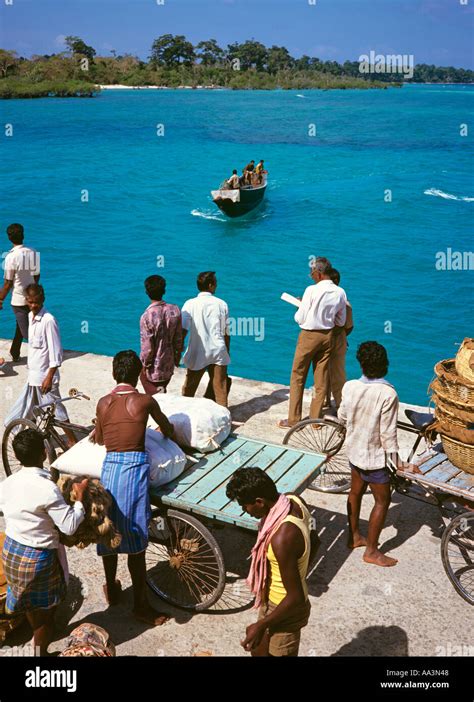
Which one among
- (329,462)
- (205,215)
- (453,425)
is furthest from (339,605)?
(205,215)

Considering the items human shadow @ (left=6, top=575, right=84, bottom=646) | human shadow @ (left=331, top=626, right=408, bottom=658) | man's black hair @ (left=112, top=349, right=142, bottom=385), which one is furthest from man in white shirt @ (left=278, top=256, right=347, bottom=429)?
human shadow @ (left=6, top=575, right=84, bottom=646)

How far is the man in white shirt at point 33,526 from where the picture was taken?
3717 millimetres

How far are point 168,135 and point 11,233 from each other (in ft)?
214

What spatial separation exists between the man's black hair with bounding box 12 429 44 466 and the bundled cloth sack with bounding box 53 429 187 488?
2.65ft

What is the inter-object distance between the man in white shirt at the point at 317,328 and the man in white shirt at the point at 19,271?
3.68m

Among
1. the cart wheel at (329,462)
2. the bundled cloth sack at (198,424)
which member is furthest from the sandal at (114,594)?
the cart wheel at (329,462)

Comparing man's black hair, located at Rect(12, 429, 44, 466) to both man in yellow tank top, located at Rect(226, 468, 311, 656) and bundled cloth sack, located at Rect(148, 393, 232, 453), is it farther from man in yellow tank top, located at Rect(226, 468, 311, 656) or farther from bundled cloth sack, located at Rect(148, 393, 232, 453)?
bundled cloth sack, located at Rect(148, 393, 232, 453)

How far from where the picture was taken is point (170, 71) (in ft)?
471

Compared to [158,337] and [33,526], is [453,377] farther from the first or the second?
Result: [158,337]

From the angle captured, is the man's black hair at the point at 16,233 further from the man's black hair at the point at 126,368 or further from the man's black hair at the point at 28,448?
the man's black hair at the point at 28,448

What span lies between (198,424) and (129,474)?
31.7 inches

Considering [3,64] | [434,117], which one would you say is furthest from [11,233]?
[3,64]

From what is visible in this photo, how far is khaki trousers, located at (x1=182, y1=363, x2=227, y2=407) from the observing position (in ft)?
23.2

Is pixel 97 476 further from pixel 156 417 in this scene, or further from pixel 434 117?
pixel 434 117
